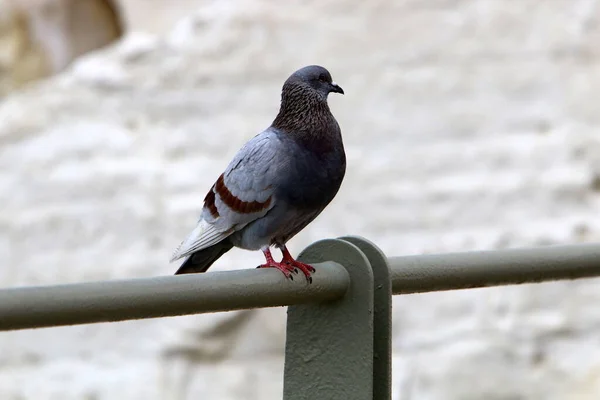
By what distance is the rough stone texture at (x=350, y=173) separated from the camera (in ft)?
12.0

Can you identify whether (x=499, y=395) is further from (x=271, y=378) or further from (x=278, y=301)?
(x=278, y=301)

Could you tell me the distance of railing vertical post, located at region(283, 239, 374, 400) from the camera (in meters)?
0.91

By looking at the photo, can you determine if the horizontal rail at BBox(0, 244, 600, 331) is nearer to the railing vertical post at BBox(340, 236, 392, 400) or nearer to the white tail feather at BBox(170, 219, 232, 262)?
the railing vertical post at BBox(340, 236, 392, 400)

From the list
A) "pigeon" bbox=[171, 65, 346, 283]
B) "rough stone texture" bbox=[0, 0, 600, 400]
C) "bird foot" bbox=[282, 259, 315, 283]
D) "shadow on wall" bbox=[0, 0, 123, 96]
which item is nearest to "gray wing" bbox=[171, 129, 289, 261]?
"pigeon" bbox=[171, 65, 346, 283]

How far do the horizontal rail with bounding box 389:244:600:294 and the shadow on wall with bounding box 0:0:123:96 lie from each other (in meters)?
3.65

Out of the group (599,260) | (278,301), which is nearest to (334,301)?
(278,301)

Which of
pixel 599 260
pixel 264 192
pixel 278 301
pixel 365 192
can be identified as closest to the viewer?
pixel 278 301

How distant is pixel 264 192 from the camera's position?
4.52 feet

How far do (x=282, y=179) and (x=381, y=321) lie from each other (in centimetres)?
44

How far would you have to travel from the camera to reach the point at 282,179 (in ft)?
4.44

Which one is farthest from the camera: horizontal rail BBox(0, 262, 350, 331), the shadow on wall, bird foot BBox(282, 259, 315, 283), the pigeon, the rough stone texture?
the shadow on wall

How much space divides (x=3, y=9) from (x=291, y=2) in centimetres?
124

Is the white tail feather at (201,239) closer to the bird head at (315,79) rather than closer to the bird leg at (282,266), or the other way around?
the bird leg at (282,266)

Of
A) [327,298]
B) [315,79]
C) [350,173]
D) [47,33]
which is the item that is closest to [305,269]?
[327,298]
